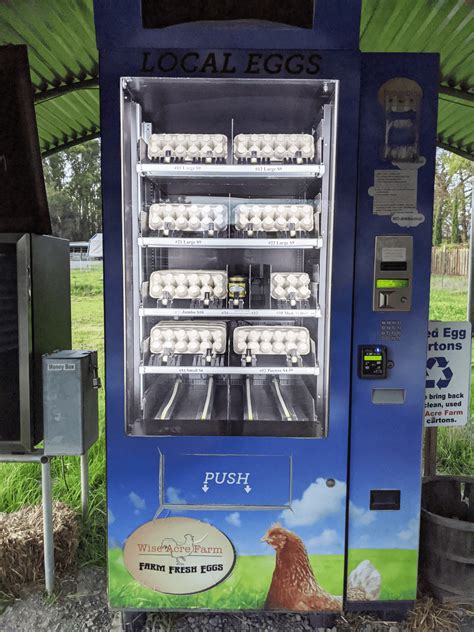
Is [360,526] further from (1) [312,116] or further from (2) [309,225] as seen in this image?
(1) [312,116]

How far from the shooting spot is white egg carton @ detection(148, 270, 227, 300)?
2359 millimetres

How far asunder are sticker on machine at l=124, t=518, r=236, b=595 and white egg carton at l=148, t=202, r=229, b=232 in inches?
52.8

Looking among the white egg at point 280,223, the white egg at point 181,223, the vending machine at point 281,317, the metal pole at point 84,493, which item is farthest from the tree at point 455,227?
the metal pole at point 84,493

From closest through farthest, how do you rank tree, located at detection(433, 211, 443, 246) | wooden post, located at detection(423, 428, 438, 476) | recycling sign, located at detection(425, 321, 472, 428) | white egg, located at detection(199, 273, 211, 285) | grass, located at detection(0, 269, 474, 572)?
white egg, located at detection(199, 273, 211, 285), recycling sign, located at detection(425, 321, 472, 428), wooden post, located at detection(423, 428, 438, 476), grass, located at detection(0, 269, 474, 572), tree, located at detection(433, 211, 443, 246)

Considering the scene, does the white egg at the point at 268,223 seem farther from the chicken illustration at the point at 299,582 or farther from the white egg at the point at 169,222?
the chicken illustration at the point at 299,582

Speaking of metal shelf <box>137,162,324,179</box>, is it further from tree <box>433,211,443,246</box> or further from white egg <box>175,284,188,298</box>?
tree <box>433,211,443,246</box>

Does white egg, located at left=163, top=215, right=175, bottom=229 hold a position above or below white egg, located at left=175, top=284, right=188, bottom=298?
above

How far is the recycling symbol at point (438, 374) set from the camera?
267 cm

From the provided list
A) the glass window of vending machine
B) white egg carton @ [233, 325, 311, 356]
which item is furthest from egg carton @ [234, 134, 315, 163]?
white egg carton @ [233, 325, 311, 356]

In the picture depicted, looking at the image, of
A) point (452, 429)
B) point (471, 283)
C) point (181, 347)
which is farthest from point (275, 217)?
point (452, 429)

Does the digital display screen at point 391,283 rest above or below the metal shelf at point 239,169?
below

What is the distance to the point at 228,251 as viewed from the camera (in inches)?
104

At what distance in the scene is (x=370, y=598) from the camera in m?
2.26

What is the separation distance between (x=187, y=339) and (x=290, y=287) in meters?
0.57
